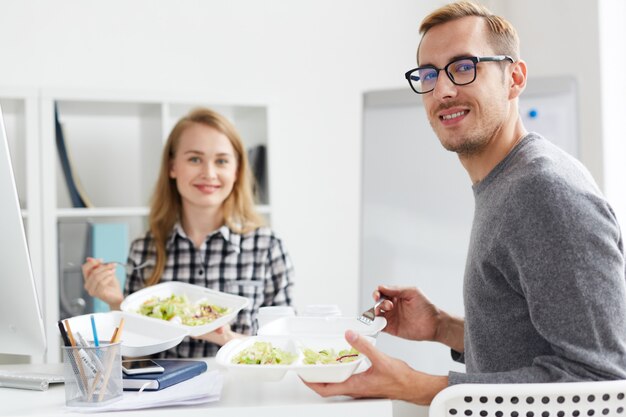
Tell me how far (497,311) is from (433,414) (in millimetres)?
301

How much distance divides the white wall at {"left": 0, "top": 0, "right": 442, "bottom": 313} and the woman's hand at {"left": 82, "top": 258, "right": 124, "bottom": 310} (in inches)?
40.5

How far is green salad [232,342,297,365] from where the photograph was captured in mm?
1299

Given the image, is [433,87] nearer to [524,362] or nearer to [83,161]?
[524,362]

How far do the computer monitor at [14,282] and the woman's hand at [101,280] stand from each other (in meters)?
0.74

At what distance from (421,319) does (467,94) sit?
58cm

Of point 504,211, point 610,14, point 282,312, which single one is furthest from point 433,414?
point 610,14

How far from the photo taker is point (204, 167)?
2.56 metres

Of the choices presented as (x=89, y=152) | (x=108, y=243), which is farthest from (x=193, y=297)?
(x=89, y=152)

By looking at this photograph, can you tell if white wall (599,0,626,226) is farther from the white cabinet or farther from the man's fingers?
the white cabinet

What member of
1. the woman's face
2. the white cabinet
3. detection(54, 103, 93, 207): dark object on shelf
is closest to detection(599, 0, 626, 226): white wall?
the woman's face

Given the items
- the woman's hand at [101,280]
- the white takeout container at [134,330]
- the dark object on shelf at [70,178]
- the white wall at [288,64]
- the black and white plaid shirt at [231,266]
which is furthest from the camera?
the white wall at [288,64]

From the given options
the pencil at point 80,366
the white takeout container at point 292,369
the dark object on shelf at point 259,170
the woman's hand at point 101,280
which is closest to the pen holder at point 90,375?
the pencil at point 80,366

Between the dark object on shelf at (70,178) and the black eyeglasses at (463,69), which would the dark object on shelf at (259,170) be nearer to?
the dark object on shelf at (70,178)

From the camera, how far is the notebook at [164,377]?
1.36 metres
